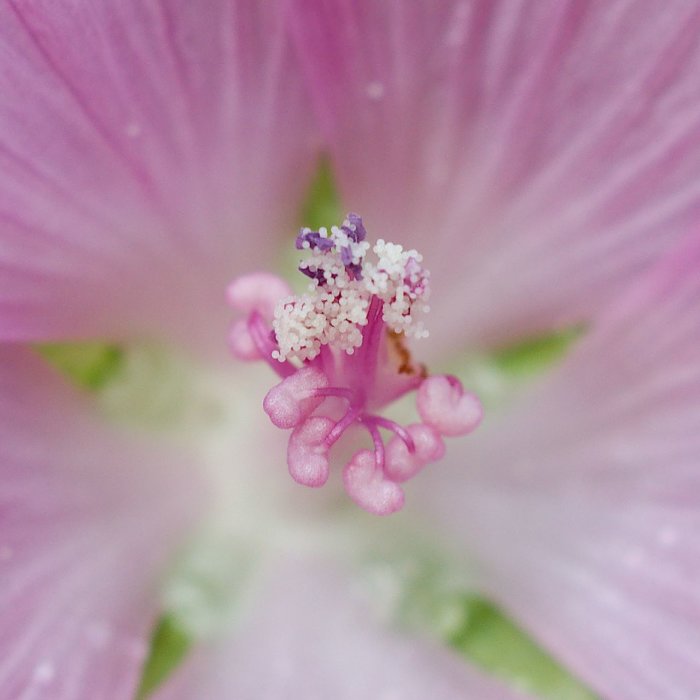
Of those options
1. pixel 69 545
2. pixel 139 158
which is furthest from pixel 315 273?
pixel 69 545

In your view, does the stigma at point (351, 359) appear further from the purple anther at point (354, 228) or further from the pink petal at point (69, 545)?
the pink petal at point (69, 545)

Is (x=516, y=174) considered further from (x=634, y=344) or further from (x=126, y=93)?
(x=126, y=93)

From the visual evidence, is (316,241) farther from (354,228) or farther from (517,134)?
(517,134)

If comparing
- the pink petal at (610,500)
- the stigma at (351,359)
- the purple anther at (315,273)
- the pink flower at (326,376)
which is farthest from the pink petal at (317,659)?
the purple anther at (315,273)

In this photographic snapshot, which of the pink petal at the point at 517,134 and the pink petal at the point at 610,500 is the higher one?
the pink petal at the point at 517,134

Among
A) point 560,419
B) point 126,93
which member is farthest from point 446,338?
point 126,93

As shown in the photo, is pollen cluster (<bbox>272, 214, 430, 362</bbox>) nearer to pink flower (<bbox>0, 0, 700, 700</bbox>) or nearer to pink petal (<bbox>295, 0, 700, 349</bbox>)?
pink flower (<bbox>0, 0, 700, 700</bbox>)

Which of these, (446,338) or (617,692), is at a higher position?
(446,338)
